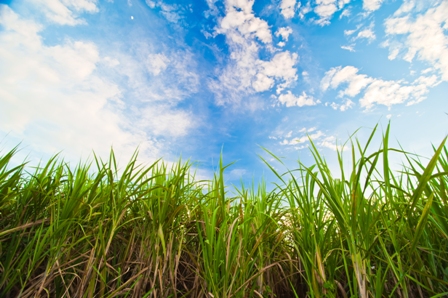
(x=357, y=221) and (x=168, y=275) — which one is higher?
(x=357, y=221)

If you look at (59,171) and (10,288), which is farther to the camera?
(59,171)

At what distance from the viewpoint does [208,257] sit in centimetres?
140

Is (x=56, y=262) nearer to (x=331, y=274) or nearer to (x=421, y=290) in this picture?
(x=331, y=274)

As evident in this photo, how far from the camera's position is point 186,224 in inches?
67.8

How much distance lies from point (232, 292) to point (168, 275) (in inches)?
17.7

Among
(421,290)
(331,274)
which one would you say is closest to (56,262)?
(331,274)

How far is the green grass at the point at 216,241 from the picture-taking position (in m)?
1.23

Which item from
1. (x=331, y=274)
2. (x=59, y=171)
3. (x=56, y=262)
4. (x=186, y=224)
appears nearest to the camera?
(x=331, y=274)

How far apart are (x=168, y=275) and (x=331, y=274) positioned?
0.93 m

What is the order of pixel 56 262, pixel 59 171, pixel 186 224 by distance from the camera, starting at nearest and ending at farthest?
pixel 56 262 → pixel 186 224 → pixel 59 171

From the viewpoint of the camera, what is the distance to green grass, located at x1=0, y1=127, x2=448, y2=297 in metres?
1.23

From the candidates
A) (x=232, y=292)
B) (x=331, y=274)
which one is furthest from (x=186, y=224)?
(x=331, y=274)

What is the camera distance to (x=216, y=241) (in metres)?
1.53

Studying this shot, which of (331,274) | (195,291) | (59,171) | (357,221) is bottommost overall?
(195,291)
